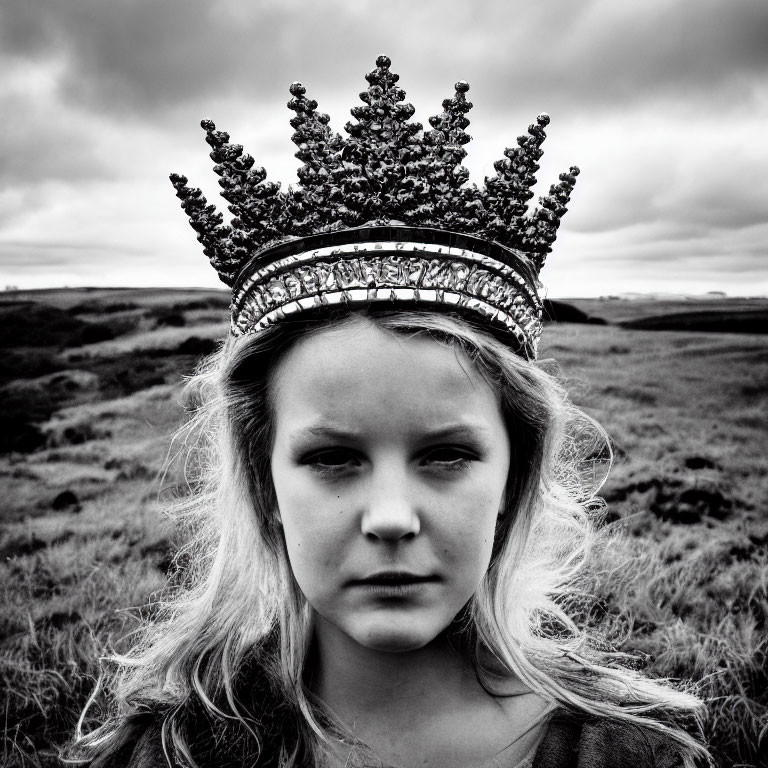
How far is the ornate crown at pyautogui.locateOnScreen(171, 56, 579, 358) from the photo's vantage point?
1.54 meters

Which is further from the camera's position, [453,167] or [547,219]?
[547,219]

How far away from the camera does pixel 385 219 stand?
1588 mm

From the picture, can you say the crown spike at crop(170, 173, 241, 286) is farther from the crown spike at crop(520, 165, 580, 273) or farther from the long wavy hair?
the crown spike at crop(520, 165, 580, 273)

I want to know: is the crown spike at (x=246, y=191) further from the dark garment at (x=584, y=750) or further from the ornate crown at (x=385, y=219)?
the dark garment at (x=584, y=750)

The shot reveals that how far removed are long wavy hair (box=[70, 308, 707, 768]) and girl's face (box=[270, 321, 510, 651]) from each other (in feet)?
0.36

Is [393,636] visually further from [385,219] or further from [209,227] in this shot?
[209,227]

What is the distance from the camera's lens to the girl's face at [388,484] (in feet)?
4.56

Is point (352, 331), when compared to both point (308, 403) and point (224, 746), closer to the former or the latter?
point (308, 403)

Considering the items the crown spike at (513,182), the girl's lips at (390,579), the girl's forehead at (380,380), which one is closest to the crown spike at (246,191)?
the girl's forehead at (380,380)

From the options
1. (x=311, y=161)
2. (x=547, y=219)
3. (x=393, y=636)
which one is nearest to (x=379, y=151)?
(x=311, y=161)

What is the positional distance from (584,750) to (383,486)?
2.90 feet

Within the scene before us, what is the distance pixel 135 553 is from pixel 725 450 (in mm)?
2558

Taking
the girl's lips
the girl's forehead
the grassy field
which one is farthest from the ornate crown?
the grassy field

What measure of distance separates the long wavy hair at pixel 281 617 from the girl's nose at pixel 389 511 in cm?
36
